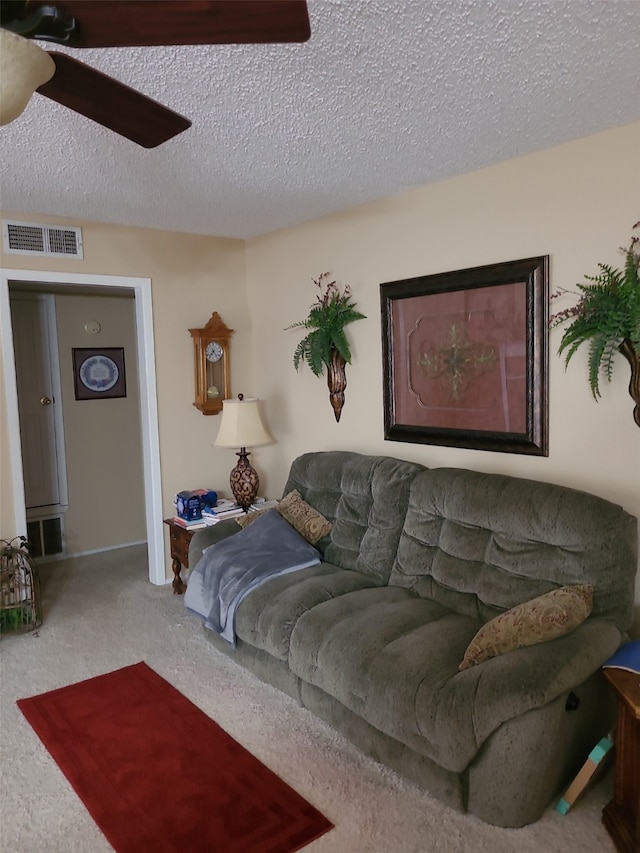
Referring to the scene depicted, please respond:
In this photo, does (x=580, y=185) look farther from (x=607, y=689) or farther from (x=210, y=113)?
(x=607, y=689)

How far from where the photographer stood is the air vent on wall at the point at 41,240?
11.8 feet

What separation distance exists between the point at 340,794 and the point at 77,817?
91cm

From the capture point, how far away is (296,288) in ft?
13.7

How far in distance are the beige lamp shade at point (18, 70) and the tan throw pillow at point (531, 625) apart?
2.05 metres

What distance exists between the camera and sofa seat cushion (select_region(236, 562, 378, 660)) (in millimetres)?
2691

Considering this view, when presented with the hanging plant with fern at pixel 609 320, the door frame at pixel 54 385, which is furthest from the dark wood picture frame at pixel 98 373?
the hanging plant with fern at pixel 609 320

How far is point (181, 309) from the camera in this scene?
4.31 metres

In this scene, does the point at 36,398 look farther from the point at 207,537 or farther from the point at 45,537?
the point at 207,537

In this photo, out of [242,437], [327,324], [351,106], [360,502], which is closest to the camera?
[351,106]

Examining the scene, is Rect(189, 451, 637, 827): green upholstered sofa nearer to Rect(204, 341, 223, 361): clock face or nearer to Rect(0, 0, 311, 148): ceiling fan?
Rect(204, 341, 223, 361): clock face

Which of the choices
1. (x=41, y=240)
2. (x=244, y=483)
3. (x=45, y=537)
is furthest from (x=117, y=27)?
(x=45, y=537)

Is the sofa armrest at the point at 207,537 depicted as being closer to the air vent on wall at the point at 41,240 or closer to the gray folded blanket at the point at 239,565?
the gray folded blanket at the point at 239,565

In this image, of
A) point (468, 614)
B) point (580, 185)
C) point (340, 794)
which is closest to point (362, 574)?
point (468, 614)

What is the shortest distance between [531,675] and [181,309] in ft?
10.9
